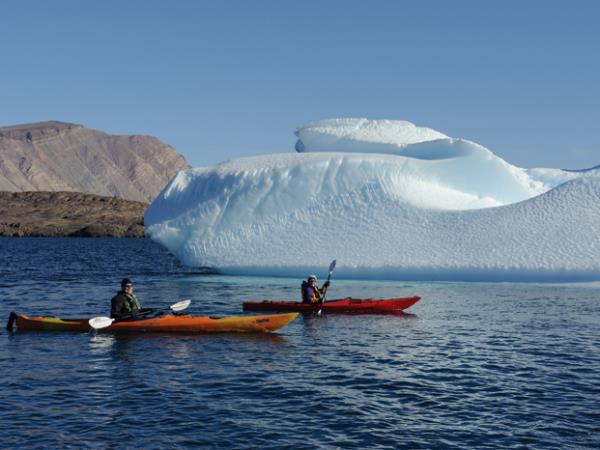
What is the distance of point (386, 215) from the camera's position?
3194 centimetres

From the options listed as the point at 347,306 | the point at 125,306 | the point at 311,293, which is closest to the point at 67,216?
the point at 311,293

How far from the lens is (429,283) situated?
3122cm

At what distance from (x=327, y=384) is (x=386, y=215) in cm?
1869

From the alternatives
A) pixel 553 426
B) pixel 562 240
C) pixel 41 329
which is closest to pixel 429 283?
pixel 562 240

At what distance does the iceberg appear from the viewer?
29141 mm

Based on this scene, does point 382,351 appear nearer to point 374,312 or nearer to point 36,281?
Answer: point 374,312

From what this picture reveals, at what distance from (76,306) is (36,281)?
41.5 ft

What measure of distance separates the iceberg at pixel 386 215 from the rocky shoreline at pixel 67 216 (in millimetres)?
125900

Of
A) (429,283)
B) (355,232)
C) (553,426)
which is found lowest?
(553,426)

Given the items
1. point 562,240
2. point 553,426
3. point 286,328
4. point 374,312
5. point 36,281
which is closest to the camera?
point 553,426

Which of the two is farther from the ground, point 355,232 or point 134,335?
point 355,232

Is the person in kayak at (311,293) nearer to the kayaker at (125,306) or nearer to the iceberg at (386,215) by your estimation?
the kayaker at (125,306)

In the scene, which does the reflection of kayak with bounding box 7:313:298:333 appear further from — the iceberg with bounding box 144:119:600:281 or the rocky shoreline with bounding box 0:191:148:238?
the rocky shoreline with bounding box 0:191:148:238

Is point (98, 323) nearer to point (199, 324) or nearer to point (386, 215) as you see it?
point (199, 324)
